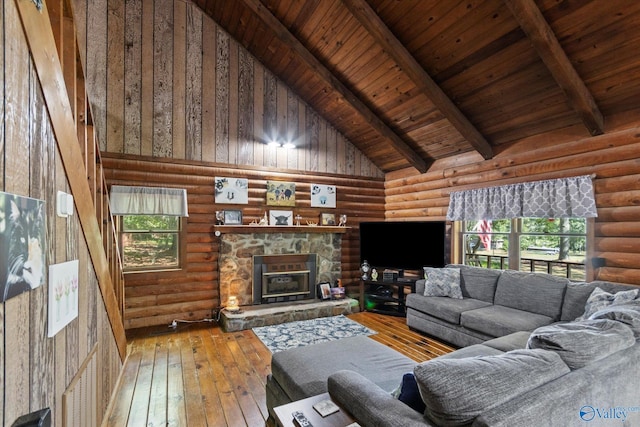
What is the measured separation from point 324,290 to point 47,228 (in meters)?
4.56

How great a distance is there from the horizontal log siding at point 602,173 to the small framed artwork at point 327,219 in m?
2.39

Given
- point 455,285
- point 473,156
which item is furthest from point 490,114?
point 455,285

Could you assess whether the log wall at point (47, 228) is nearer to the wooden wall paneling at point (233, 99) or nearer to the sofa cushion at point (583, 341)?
the sofa cushion at point (583, 341)

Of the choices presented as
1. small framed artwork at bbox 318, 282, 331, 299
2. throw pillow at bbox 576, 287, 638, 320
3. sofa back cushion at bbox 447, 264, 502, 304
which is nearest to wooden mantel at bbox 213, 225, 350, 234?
small framed artwork at bbox 318, 282, 331, 299

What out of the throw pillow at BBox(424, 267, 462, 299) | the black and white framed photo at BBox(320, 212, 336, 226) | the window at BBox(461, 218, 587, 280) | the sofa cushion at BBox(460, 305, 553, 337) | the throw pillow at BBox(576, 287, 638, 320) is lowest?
the sofa cushion at BBox(460, 305, 553, 337)

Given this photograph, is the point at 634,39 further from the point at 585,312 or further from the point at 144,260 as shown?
the point at 144,260

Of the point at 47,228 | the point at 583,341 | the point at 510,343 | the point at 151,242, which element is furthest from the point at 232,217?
the point at 583,341

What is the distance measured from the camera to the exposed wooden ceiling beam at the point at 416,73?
369cm

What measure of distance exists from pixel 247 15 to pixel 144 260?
160 inches

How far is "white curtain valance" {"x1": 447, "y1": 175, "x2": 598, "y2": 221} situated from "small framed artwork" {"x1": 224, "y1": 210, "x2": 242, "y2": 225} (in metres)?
3.50

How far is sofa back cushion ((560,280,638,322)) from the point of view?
3.17m

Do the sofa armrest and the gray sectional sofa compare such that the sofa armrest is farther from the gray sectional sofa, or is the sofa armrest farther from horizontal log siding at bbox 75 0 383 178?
horizontal log siding at bbox 75 0 383 178

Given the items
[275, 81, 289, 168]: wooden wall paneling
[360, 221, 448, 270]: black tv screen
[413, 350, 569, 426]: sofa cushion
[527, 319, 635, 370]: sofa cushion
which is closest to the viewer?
[413, 350, 569, 426]: sofa cushion

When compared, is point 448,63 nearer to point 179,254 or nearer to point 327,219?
point 327,219
